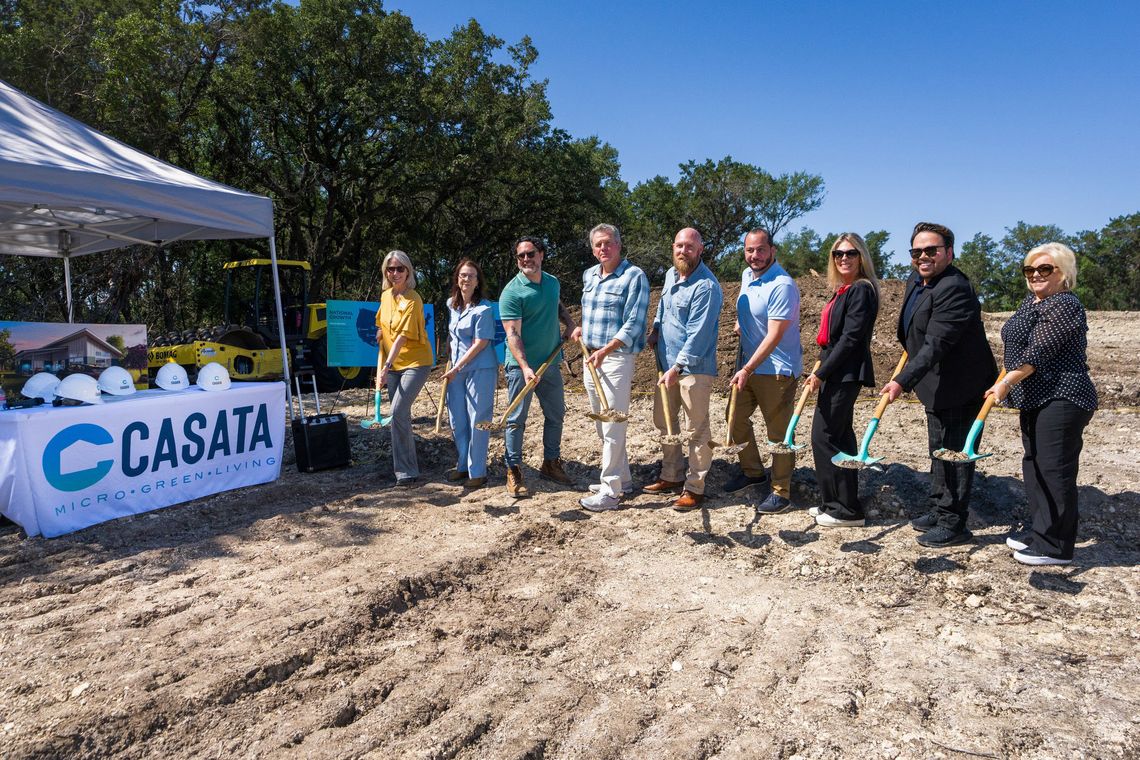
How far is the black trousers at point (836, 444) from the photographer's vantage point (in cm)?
399

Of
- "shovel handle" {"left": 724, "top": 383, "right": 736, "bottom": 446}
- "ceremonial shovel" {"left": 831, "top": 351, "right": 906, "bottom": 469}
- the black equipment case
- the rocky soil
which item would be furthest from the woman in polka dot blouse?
the black equipment case

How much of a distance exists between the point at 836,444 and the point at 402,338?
3.18 m

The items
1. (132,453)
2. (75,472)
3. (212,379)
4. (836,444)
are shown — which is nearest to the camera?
(836,444)

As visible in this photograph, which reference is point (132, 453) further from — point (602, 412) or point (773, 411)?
point (773, 411)

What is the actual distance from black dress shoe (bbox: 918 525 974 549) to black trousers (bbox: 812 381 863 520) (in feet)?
1.47

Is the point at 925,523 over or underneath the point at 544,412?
underneath

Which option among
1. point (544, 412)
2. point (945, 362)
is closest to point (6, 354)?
point (544, 412)

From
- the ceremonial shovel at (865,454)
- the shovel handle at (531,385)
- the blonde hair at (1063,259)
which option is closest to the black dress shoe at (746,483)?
the ceremonial shovel at (865,454)

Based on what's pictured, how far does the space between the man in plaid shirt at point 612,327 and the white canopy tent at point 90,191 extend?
9.23 ft

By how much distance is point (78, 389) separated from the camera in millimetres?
4461

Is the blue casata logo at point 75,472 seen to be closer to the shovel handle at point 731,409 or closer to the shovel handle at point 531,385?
the shovel handle at point 531,385

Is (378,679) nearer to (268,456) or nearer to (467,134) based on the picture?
(268,456)

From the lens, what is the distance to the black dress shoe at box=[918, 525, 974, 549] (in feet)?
12.7

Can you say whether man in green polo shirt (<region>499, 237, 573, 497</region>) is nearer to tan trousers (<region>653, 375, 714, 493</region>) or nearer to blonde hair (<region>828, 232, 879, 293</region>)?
tan trousers (<region>653, 375, 714, 493</region>)
